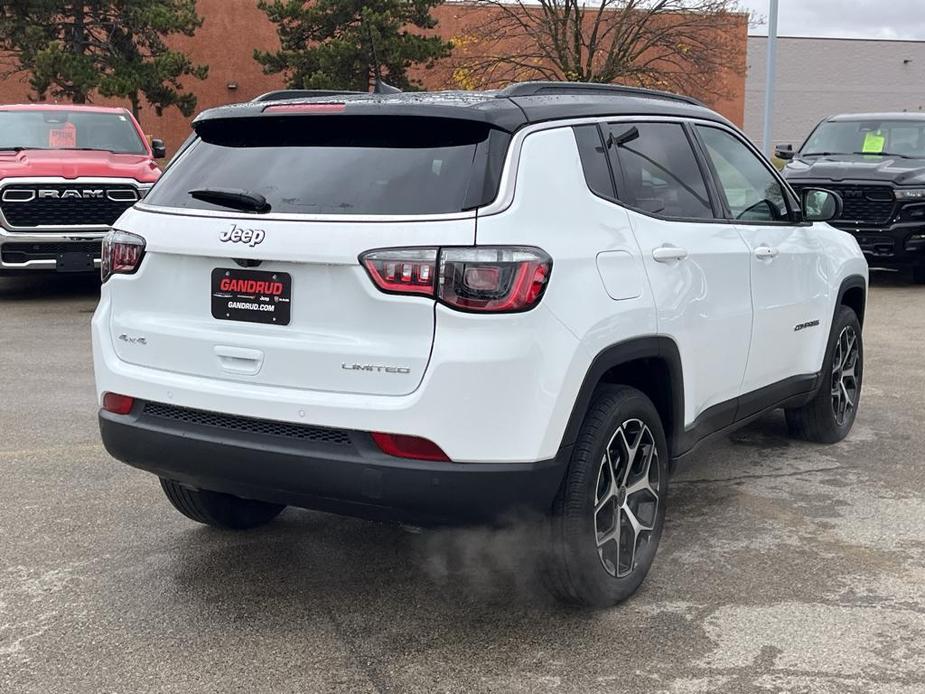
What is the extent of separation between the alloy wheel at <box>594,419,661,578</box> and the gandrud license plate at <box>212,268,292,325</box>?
44.5 inches

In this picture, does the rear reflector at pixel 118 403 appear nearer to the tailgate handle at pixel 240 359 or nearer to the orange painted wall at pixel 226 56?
the tailgate handle at pixel 240 359

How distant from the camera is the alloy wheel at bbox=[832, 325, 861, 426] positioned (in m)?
5.74

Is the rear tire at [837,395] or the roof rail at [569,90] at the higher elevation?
the roof rail at [569,90]

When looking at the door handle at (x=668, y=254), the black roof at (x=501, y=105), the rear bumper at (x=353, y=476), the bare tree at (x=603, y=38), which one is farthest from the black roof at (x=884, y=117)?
the bare tree at (x=603, y=38)

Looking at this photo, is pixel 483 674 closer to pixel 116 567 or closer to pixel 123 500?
pixel 116 567

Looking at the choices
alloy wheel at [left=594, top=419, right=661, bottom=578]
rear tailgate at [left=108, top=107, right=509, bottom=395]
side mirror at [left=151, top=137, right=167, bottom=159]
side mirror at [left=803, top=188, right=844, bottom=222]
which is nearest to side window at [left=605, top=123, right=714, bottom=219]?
rear tailgate at [left=108, top=107, right=509, bottom=395]

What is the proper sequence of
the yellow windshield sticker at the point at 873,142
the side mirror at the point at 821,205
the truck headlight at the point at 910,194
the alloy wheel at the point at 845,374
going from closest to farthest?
the side mirror at the point at 821,205
the alloy wheel at the point at 845,374
the truck headlight at the point at 910,194
the yellow windshield sticker at the point at 873,142

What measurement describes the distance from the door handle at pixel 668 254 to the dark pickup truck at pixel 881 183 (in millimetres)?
8534

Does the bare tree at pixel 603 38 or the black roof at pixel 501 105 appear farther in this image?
the bare tree at pixel 603 38

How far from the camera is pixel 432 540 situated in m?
4.36

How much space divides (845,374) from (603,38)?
2673cm

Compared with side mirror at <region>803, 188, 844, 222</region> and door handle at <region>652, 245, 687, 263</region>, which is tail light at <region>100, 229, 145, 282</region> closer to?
door handle at <region>652, 245, 687, 263</region>

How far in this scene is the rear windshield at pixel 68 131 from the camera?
1141 centimetres

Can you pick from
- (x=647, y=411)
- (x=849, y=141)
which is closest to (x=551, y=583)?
(x=647, y=411)
